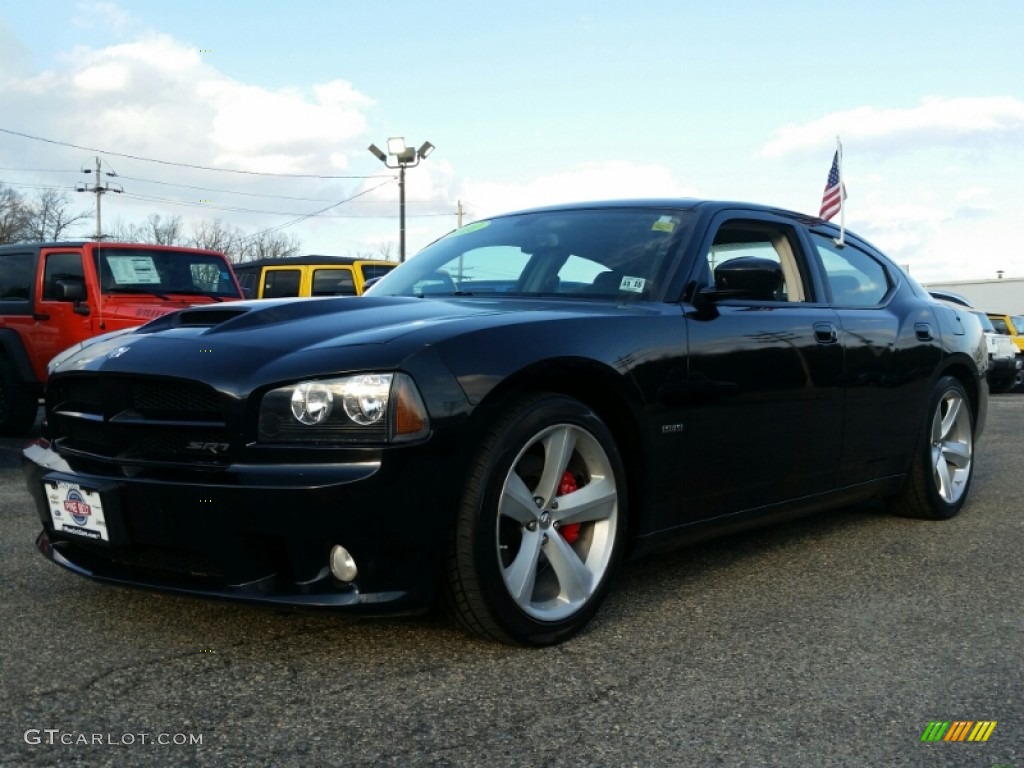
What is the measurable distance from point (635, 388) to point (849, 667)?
1.04m

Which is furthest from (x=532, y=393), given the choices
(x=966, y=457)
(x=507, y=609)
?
(x=966, y=457)

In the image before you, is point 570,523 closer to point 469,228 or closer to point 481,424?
point 481,424

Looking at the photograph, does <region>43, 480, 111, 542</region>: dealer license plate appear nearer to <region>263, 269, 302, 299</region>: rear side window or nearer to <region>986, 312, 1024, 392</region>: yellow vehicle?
<region>263, 269, 302, 299</region>: rear side window

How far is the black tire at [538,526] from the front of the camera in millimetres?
3059

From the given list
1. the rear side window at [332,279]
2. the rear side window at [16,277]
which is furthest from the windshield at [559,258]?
the rear side window at [332,279]

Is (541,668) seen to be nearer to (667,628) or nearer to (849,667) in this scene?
(667,628)

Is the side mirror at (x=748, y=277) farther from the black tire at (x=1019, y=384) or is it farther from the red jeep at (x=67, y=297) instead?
the black tire at (x=1019, y=384)

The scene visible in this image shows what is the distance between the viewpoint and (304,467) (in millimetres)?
2900

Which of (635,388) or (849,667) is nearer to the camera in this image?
(849,667)

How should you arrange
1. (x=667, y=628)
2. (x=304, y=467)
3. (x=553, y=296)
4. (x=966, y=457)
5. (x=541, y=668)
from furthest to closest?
(x=966, y=457)
(x=553, y=296)
(x=667, y=628)
(x=541, y=668)
(x=304, y=467)

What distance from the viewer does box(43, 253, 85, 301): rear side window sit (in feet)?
32.1

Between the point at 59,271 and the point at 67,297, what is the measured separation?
62 centimetres

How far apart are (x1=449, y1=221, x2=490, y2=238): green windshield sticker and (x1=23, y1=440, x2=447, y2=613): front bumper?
2.08m

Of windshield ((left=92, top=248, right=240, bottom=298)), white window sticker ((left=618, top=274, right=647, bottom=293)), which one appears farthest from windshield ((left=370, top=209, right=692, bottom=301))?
windshield ((left=92, top=248, right=240, bottom=298))
